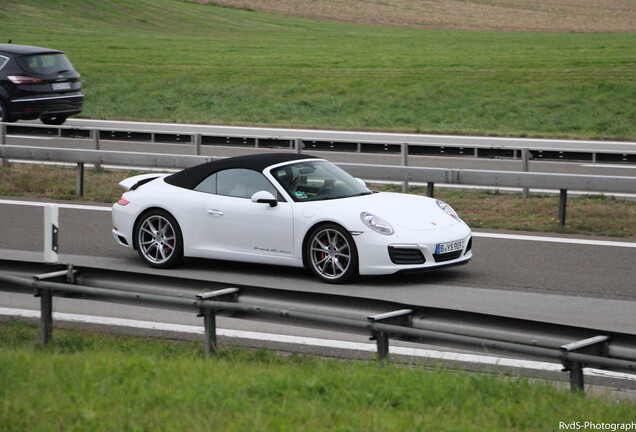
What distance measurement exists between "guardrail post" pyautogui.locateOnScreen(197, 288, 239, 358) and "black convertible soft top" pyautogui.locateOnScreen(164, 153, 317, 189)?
3.39 m

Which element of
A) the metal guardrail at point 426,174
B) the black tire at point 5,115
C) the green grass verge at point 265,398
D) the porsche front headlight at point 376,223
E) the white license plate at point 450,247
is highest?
the black tire at point 5,115

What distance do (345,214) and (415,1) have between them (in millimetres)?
59406

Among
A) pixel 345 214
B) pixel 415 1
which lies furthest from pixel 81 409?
pixel 415 1

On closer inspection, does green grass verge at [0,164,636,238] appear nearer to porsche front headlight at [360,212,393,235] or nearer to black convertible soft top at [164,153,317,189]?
black convertible soft top at [164,153,317,189]

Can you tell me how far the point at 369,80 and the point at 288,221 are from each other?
71.2 feet

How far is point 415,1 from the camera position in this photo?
66.6m

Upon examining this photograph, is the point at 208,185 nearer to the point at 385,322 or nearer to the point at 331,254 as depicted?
the point at 331,254

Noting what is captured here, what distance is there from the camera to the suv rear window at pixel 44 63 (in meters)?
21.2

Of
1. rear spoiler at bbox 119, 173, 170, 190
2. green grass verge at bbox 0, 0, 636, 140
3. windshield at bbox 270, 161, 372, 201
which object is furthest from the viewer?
green grass verge at bbox 0, 0, 636, 140

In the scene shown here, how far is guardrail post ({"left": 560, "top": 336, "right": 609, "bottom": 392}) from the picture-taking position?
18.2 feet

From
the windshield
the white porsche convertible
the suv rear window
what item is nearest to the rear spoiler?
the white porsche convertible

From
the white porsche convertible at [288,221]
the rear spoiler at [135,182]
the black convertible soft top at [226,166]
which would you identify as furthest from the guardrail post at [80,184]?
the black convertible soft top at [226,166]

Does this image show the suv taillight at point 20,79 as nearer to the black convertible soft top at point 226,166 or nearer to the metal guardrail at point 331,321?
the black convertible soft top at point 226,166

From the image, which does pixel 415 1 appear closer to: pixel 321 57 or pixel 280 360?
pixel 321 57
